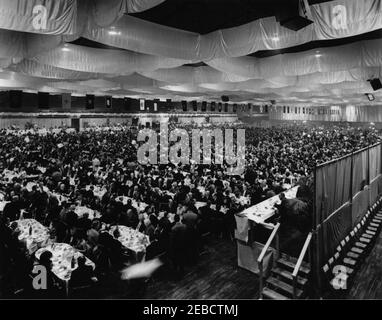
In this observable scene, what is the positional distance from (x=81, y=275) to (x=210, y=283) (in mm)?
2650

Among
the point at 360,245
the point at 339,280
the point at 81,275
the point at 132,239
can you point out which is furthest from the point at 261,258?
the point at 360,245

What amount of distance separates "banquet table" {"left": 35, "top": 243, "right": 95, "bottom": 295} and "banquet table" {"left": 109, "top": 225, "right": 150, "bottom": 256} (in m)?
0.95

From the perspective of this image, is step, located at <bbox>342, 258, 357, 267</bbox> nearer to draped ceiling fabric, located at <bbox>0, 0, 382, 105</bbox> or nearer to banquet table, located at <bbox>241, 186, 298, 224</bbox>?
banquet table, located at <bbox>241, 186, 298, 224</bbox>

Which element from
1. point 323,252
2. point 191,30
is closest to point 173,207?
point 323,252

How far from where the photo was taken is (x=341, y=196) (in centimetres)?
809

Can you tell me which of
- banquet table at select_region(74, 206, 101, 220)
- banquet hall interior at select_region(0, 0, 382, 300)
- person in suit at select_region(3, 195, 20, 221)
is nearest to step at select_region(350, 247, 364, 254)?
banquet hall interior at select_region(0, 0, 382, 300)

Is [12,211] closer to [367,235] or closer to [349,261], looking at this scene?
[349,261]

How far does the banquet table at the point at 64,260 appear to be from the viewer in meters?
5.65

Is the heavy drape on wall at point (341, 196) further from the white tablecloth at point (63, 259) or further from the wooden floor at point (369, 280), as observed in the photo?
the white tablecloth at point (63, 259)

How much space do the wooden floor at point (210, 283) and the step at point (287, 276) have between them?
528mm

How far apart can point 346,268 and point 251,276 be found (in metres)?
2.39

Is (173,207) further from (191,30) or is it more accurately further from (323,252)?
(191,30)

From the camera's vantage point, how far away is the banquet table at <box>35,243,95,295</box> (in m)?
5.65

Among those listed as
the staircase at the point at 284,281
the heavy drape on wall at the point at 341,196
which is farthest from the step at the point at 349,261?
the staircase at the point at 284,281
